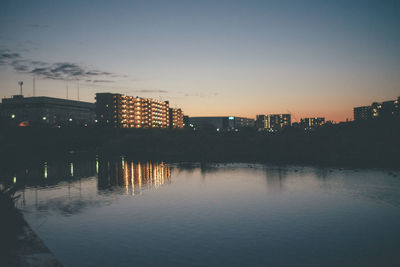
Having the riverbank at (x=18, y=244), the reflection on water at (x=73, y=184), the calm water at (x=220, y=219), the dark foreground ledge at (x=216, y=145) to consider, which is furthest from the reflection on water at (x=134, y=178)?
the dark foreground ledge at (x=216, y=145)

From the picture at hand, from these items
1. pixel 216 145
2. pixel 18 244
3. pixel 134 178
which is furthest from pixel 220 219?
pixel 216 145

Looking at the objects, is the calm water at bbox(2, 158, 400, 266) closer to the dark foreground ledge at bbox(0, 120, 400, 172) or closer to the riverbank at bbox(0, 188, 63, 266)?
the riverbank at bbox(0, 188, 63, 266)

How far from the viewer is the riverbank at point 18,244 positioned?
16.7 metres

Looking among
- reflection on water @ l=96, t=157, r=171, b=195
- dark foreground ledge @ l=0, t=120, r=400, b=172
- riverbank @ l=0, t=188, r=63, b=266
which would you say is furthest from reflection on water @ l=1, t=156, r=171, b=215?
dark foreground ledge @ l=0, t=120, r=400, b=172

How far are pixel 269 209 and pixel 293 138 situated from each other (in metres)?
72.0

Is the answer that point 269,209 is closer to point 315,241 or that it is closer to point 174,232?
point 315,241

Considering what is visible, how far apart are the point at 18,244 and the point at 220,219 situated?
A: 52.1 ft

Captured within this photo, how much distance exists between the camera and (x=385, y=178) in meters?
46.4

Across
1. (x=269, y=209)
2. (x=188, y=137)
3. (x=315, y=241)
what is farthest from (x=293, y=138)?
(x=315, y=241)

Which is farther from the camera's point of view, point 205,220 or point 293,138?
point 293,138

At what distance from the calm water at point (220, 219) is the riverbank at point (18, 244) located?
1170 mm

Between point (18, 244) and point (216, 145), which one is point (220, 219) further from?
point (216, 145)

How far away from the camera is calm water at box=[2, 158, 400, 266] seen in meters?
19.3

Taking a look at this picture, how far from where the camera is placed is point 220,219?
27328 millimetres
